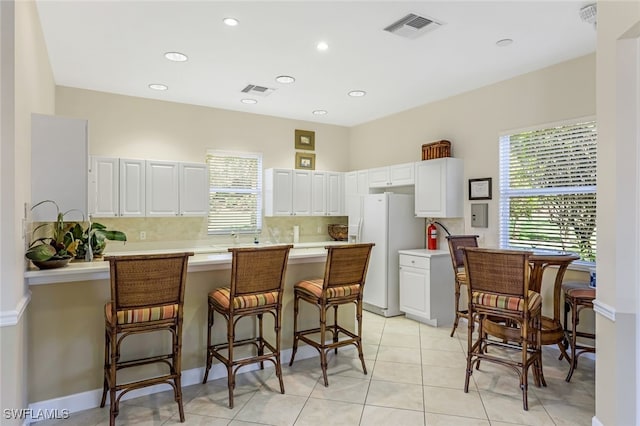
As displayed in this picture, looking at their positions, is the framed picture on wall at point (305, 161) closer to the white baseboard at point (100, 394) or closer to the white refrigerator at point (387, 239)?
the white refrigerator at point (387, 239)

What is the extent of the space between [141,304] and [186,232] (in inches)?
117

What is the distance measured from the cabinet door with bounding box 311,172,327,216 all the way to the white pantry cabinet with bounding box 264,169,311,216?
0.07 metres

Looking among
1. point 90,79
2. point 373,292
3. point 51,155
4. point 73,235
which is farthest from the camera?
point 373,292

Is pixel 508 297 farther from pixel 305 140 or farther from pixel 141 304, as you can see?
pixel 305 140

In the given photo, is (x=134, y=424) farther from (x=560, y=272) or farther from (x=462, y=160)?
(x=462, y=160)

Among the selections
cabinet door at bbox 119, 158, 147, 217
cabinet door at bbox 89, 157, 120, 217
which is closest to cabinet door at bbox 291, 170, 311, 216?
cabinet door at bbox 119, 158, 147, 217

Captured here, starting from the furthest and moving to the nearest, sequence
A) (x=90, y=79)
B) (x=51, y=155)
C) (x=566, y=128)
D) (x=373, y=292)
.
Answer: (x=373, y=292) → (x=90, y=79) → (x=566, y=128) → (x=51, y=155)

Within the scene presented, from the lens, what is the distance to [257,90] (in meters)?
4.77

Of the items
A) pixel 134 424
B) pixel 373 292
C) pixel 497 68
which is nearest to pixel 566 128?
pixel 497 68

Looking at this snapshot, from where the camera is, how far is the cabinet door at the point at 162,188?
15.9 feet

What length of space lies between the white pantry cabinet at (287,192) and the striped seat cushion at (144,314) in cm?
331

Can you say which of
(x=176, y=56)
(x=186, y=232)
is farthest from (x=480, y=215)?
(x=186, y=232)

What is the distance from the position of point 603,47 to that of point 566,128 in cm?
178

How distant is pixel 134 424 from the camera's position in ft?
8.31
